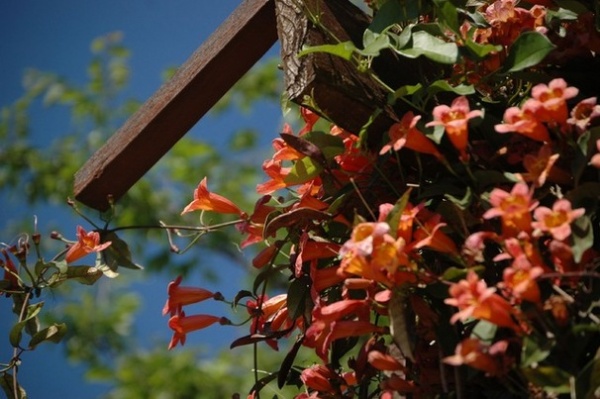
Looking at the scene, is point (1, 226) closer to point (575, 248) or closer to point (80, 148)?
point (80, 148)

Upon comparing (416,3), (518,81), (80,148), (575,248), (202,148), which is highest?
(80,148)

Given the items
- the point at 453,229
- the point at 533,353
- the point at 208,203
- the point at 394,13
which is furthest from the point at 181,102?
the point at 533,353

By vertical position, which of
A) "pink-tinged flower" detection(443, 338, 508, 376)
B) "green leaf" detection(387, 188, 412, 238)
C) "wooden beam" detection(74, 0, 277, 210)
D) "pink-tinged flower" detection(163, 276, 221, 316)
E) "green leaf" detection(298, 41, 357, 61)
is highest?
"wooden beam" detection(74, 0, 277, 210)

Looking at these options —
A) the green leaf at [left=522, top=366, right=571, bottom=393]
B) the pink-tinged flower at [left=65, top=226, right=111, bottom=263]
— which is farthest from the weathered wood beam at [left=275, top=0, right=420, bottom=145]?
the pink-tinged flower at [left=65, top=226, right=111, bottom=263]

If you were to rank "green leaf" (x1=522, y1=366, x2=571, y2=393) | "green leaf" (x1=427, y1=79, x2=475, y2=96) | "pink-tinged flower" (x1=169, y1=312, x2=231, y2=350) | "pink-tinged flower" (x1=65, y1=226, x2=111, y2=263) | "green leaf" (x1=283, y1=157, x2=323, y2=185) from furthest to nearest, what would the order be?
1. "pink-tinged flower" (x1=65, y1=226, x2=111, y2=263)
2. "pink-tinged flower" (x1=169, y1=312, x2=231, y2=350)
3. "green leaf" (x1=283, y1=157, x2=323, y2=185)
4. "green leaf" (x1=427, y1=79, x2=475, y2=96)
5. "green leaf" (x1=522, y1=366, x2=571, y2=393)

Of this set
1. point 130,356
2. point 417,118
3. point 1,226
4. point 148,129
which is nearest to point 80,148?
point 1,226

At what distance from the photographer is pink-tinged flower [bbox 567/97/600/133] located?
1183mm

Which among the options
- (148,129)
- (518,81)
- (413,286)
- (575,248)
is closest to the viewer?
(575,248)

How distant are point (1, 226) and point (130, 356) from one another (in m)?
2.26

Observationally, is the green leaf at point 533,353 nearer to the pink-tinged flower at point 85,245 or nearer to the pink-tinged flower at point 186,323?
the pink-tinged flower at point 186,323

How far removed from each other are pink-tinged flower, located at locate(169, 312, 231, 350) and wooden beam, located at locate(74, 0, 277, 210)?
321 mm

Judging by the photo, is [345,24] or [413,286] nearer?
[413,286]

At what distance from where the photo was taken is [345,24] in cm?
138

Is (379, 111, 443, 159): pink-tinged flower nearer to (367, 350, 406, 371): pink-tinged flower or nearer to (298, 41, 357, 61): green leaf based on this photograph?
(298, 41, 357, 61): green leaf
